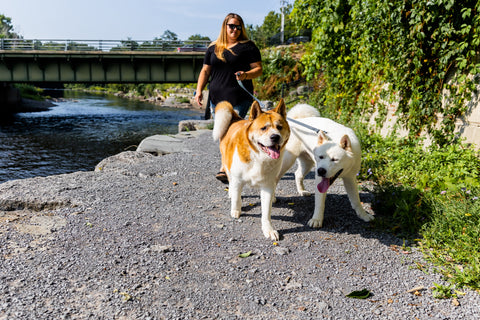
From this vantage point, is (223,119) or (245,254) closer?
(245,254)

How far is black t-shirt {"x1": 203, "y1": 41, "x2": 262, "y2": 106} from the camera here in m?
4.62

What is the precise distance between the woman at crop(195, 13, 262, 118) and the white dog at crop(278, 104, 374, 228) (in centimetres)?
80

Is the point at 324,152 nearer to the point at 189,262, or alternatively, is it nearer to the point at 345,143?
the point at 345,143

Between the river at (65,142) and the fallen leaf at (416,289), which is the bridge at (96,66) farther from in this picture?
the fallen leaf at (416,289)

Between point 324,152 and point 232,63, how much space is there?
6.50ft

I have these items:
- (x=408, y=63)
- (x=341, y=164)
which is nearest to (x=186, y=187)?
(x=341, y=164)

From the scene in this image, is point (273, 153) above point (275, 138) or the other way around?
the other way around

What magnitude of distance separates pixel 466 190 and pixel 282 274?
2540mm

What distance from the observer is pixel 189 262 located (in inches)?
117

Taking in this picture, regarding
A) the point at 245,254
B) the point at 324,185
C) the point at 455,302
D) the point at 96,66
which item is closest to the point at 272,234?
the point at 245,254

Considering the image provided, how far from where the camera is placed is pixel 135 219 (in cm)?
379

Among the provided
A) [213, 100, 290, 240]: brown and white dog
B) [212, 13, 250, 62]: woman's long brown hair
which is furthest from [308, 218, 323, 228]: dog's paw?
[212, 13, 250, 62]: woman's long brown hair

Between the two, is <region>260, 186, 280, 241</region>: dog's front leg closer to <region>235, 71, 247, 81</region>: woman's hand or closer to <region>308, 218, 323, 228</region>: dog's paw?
<region>308, 218, 323, 228</region>: dog's paw

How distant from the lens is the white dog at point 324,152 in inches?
134
